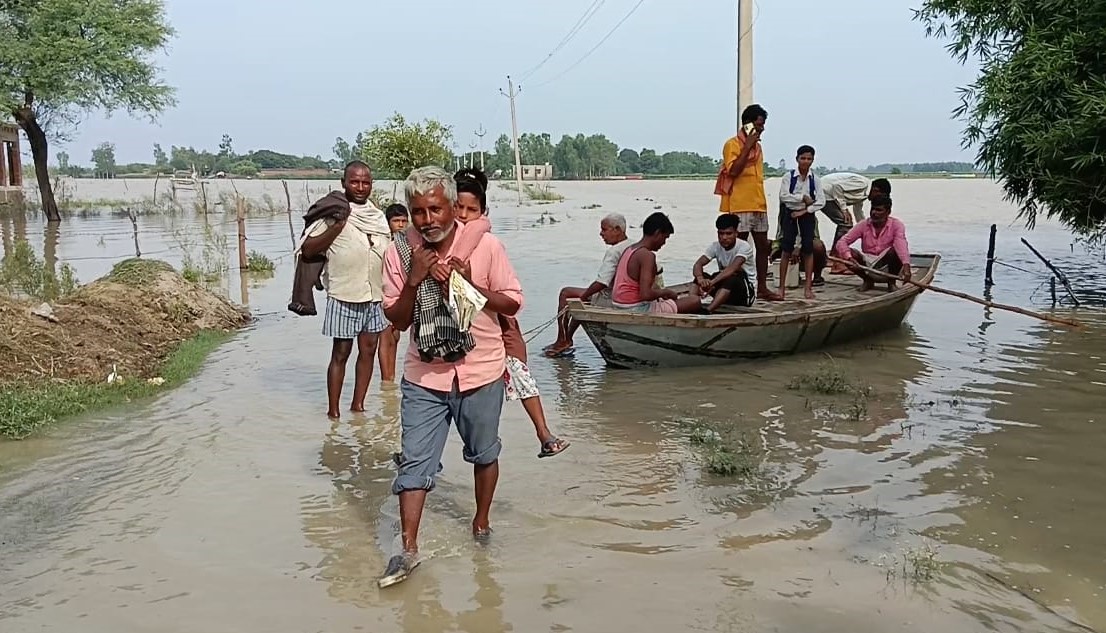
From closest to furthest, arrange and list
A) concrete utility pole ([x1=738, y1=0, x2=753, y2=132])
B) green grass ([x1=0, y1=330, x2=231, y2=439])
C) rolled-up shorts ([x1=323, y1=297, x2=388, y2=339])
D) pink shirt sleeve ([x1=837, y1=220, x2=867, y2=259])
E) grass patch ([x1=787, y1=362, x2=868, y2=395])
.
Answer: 1. green grass ([x1=0, y1=330, x2=231, y2=439])
2. rolled-up shorts ([x1=323, y1=297, x2=388, y2=339])
3. grass patch ([x1=787, y1=362, x2=868, y2=395])
4. pink shirt sleeve ([x1=837, y1=220, x2=867, y2=259])
5. concrete utility pole ([x1=738, y1=0, x2=753, y2=132])

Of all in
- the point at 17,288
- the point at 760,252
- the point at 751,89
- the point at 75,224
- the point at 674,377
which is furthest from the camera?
the point at 75,224

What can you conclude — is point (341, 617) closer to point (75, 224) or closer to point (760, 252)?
point (760, 252)

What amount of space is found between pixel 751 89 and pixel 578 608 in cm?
924

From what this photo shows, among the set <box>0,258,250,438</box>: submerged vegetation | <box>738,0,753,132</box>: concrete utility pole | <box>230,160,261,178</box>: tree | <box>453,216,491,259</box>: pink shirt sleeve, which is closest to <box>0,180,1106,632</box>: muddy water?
<box>0,258,250,438</box>: submerged vegetation

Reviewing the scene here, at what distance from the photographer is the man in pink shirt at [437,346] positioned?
12.2 feet

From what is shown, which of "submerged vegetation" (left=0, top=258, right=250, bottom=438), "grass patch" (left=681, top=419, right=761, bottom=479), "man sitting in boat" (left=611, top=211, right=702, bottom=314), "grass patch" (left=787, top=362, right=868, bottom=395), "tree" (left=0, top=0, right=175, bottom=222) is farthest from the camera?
"tree" (left=0, top=0, right=175, bottom=222)

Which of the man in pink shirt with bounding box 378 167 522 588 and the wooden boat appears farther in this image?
the wooden boat

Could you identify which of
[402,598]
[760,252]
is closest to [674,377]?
[760,252]

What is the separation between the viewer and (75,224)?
28.4m

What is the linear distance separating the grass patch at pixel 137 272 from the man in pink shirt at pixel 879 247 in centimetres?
766

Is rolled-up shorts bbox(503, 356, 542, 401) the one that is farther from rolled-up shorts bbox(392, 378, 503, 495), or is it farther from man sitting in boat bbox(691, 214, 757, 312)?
man sitting in boat bbox(691, 214, 757, 312)

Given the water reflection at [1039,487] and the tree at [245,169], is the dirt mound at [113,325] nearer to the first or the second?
the water reflection at [1039,487]

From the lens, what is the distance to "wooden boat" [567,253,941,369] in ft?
25.5

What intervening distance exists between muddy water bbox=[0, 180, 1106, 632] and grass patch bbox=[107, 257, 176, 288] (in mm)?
2442
